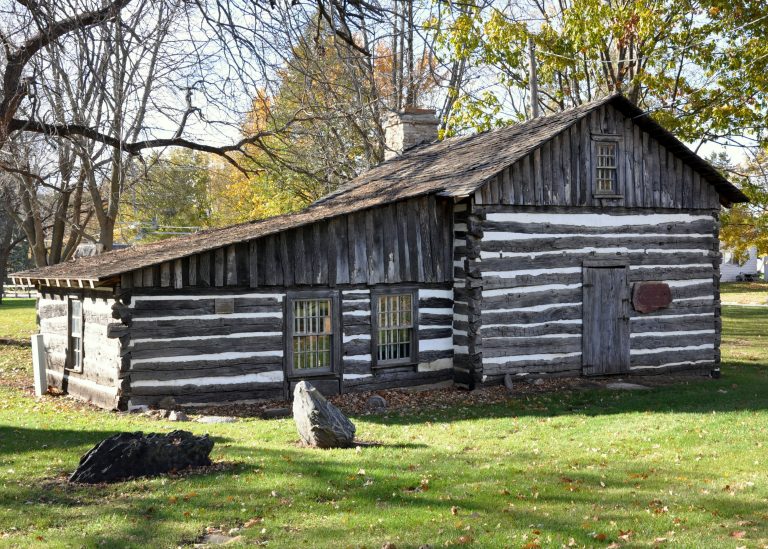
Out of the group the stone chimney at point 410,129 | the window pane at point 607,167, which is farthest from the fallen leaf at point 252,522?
the stone chimney at point 410,129

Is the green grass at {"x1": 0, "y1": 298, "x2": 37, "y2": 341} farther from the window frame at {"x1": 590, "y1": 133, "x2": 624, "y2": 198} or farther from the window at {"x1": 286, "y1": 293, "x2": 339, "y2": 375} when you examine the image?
the window frame at {"x1": 590, "y1": 133, "x2": 624, "y2": 198}

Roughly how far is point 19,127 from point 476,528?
11534 millimetres

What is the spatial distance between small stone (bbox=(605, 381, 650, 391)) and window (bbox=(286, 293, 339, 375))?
233 inches

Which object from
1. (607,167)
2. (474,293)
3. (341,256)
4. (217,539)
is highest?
(607,167)

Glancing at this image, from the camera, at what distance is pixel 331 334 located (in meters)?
16.6

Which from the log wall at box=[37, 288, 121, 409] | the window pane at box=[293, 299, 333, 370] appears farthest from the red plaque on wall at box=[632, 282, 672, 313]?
the log wall at box=[37, 288, 121, 409]

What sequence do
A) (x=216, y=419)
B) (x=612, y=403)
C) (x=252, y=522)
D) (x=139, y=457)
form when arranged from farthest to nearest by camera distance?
1. (x=612, y=403)
2. (x=216, y=419)
3. (x=139, y=457)
4. (x=252, y=522)

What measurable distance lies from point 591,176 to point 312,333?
7087 mm

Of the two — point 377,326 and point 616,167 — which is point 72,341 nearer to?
Answer: point 377,326

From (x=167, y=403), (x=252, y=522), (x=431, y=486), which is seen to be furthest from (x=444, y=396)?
(x=252, y=522)

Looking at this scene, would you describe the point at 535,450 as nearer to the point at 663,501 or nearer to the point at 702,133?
the point at 663,501

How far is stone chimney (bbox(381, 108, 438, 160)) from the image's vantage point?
25.1 metres

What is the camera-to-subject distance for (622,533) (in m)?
7.51

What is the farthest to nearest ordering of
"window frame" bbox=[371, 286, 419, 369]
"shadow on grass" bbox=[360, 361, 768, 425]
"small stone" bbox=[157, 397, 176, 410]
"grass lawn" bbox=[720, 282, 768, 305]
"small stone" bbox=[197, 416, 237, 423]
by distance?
1. "grass lawn" bbox=[720, 282, 768, 305]
2. "window frame" bbox=[371, 286, 419, 369]
3. "small stone" bbox=[157, 397, 176, 410]
4. "shadow on grass" bbox=[360, 361, 768, 425]
5. "small stone" bbox=[197, 416, 237, 423]
